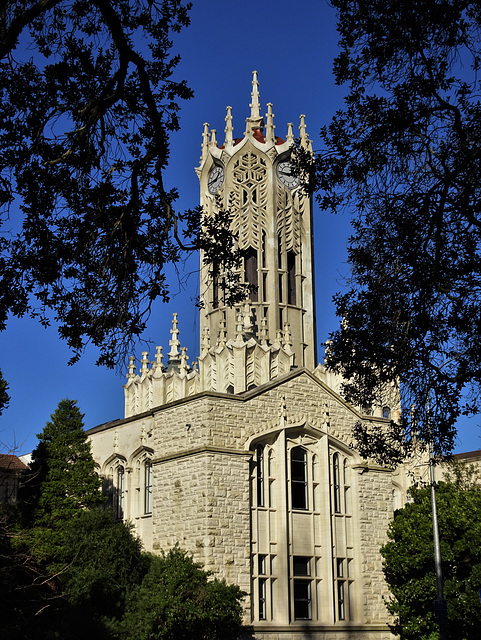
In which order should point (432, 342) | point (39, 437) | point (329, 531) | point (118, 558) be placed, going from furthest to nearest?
point (39, 437) < point (329, 531) < point (118, 558) < point (432, 342)

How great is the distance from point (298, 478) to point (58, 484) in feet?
29.7

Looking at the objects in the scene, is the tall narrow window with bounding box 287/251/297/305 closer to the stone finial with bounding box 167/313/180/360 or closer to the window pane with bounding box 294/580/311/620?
the stone finial with bounding box 167/313/180/360

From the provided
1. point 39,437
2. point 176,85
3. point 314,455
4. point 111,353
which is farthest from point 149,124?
point 39,437

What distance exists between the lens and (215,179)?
186 feet

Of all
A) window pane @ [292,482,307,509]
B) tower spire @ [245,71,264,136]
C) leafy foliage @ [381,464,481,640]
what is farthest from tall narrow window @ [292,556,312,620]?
tower spire @ [245,71,264,136]

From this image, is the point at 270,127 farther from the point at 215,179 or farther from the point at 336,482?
the point at 336,482

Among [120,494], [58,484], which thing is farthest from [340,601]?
[58,484]

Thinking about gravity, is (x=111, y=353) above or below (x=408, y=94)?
below

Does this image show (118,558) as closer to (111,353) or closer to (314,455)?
(314,455)

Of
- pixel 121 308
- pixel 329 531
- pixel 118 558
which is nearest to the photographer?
pixel 121 308

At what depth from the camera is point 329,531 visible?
30.9m

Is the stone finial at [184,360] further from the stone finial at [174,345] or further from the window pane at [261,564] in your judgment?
the window pane at [261,564]

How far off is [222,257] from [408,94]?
4.14m

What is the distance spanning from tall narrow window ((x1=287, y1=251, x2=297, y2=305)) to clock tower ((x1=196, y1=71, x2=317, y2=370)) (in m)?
0.06
